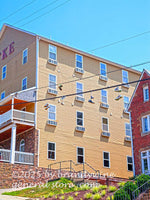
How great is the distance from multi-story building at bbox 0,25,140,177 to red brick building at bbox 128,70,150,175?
446 cm

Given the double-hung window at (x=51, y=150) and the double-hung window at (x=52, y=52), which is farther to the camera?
the double-hung window at (x=52, y=52)

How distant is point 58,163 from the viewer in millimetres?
31625

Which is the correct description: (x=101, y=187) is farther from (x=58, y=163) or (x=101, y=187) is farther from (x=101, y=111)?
(x=101, y=111)

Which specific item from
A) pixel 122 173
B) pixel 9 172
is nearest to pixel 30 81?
pixel 9 172

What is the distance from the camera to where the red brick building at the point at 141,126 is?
27.6 m

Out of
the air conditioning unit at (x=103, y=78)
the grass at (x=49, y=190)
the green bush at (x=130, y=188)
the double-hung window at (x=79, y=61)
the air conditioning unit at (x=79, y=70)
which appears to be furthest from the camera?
the air conditioning unit at (x=103, y=78)

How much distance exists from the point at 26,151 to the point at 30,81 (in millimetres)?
6611

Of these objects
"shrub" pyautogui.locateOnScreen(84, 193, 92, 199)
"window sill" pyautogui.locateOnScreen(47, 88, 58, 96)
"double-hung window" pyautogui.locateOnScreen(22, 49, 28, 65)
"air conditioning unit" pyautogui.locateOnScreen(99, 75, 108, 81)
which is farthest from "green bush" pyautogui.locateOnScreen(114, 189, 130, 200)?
"air conditioning unit" pyautogui.locateOnScreen(99, 75, 108, 81)

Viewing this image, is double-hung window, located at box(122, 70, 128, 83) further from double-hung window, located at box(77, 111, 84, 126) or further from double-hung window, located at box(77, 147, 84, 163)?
double-hung window, located at box(77, 147, 84, 163)

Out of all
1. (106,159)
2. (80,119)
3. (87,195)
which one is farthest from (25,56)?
(87,195)

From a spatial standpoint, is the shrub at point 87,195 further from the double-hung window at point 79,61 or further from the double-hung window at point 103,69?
the double-hung window at point 103,69

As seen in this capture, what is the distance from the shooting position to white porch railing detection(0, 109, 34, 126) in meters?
30.5

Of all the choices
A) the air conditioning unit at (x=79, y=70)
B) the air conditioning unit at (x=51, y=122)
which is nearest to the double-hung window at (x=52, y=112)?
the air conditioning unit at (x=51, y=122)

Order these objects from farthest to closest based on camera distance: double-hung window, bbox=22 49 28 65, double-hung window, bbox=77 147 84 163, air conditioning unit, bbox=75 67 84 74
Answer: air conditioning unit, bbox=75 67 84 74
double-hung window, bbox=22 49 28 65
double-hung window, bbox=77 147 84 163
